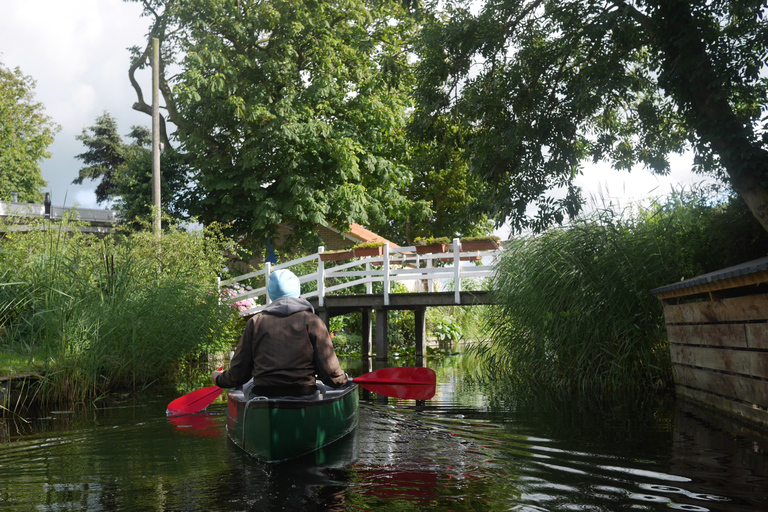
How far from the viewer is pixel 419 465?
17.0 feet

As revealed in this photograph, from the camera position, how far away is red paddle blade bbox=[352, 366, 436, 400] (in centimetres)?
768

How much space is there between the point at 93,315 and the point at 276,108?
47.9 ft

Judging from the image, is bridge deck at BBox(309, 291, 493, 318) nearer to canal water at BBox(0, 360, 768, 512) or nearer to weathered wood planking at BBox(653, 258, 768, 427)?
weathered wood planking at BBox(653, 258, 768, 427)

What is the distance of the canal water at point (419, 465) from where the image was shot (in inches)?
166

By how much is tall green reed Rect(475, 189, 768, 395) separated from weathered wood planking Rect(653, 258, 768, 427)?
0.72 m

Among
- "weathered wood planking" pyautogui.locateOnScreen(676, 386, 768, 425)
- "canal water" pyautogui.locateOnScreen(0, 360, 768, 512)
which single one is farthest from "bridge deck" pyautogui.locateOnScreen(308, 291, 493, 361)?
"canal water" pyautogui.locateOnScreen(0, 360, 768, 512)

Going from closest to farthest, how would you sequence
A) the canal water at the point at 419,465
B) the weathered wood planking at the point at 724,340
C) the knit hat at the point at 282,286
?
the canal water at the point at 419,465
the knit hat at the point at 282,286
the weathered wood planking at the point at 724,340

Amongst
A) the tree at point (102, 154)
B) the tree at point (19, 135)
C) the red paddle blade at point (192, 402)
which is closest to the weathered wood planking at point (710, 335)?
the red paddle blade at point (192, 402)

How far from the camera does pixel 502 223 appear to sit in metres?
12.1

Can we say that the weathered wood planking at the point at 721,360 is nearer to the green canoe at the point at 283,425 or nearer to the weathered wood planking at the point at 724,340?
the weathered wood planking at the point at 724,340

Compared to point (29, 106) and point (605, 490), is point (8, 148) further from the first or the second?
point (605, 490)

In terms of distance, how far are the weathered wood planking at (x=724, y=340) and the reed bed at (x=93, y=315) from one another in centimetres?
714

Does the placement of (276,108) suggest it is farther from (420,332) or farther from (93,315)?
(93,315)

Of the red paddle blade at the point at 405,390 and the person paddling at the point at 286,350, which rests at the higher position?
the person paddling at the point at 286,350
